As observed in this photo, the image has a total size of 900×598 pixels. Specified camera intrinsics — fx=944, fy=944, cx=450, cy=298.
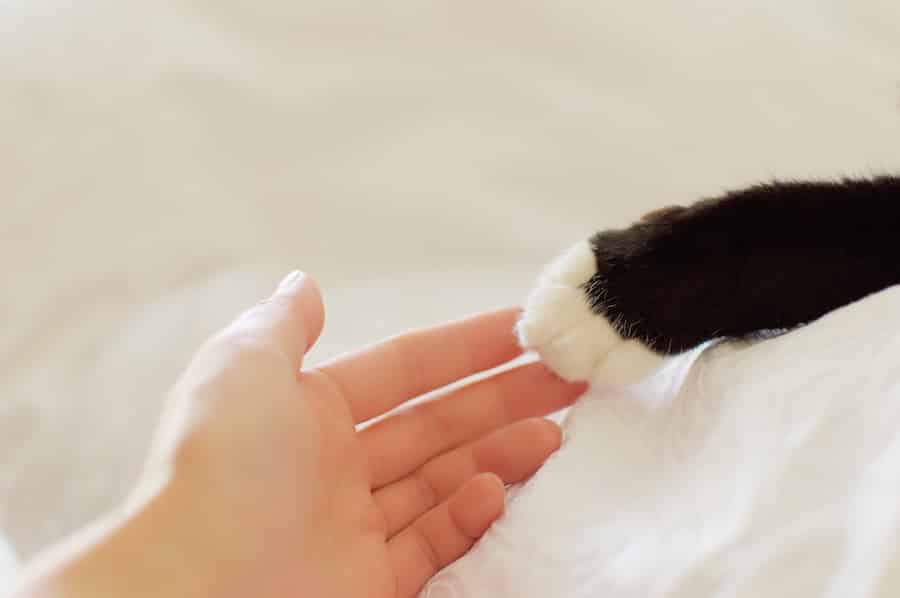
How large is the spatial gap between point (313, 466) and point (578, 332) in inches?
7.9

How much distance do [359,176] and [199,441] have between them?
1.49 feet

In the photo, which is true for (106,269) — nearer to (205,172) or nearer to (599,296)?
(205,172)

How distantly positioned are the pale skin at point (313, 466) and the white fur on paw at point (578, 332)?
7 cm

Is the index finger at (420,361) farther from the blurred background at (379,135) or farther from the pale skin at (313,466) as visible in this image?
the blurred background at (379,135)

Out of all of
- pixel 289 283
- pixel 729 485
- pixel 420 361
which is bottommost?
pixel 729 485

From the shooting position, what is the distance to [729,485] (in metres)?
0.55

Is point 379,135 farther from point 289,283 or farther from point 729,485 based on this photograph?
point 729,485

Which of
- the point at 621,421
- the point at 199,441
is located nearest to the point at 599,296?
the point at 621,421

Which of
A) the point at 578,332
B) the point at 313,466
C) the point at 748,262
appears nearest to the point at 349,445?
the point at 313,466

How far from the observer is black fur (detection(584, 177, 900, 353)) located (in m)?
0.63

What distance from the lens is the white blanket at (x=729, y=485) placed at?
492 mm

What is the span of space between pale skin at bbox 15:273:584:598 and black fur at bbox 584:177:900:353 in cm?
12

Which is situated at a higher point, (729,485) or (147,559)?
Answer: (147,559)

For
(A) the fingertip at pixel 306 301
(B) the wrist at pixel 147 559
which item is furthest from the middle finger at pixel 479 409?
(B) the wrist at pixel 147 559
